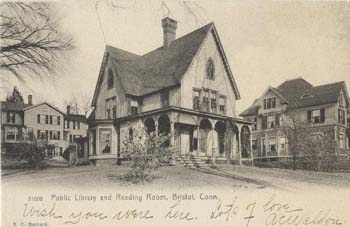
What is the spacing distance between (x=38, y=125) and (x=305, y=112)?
3143 millimetres

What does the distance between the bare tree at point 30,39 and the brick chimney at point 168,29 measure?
104 cm

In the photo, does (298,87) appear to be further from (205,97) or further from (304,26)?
(205,97)

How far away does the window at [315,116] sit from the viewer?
5633mm

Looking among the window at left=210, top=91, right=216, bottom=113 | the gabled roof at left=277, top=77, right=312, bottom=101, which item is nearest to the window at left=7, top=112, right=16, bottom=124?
the window at left=210, top=91, right=216, bottom=113

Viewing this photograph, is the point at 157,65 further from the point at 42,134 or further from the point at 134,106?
the point at 42,134

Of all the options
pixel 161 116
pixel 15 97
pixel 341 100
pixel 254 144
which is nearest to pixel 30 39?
pixel 15 97

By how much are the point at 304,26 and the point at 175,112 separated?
6.11ft

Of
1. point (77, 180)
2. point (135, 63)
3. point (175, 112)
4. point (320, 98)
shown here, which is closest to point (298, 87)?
point (320, 98)

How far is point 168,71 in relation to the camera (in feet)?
20.5

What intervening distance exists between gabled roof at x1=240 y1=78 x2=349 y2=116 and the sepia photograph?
18mm

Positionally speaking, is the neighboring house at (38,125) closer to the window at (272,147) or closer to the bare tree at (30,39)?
the bare tree at (30,39)

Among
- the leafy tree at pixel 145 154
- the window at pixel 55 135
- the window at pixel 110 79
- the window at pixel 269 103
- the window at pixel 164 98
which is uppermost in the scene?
the window at pixel 110 79

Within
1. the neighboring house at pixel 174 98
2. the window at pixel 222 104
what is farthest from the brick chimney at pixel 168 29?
the window at pixel 222 104

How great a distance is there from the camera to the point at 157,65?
5.93m
